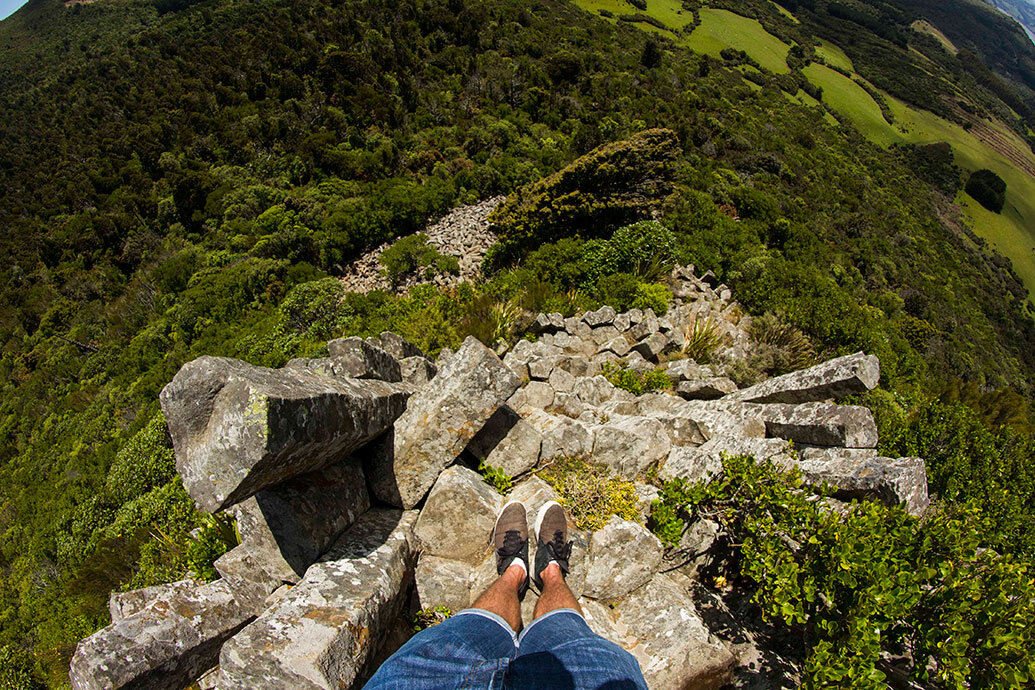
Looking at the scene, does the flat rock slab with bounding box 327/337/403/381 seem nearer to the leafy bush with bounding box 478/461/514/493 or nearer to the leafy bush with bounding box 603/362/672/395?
the leafy bush with bounding box 478/461/514/493

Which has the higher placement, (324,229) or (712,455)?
(712,455)

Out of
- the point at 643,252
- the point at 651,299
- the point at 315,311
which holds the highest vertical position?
the point at 651,299

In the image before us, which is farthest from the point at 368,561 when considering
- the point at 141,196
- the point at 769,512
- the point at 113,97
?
the point at 113,97

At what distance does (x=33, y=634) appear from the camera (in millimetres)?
10648

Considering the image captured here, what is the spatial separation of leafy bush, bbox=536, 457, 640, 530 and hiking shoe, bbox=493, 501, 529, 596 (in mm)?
568

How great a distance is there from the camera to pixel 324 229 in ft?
54.0

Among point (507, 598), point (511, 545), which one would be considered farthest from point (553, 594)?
point (511, 545)

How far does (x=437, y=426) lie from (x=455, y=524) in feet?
3.17

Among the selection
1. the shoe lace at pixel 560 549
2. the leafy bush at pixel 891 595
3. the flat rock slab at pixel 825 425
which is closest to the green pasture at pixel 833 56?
the flat rock slab at pixel 825 425

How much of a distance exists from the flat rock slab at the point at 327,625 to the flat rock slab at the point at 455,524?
1.57 feet

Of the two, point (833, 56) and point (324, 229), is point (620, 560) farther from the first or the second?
point (833, 56)

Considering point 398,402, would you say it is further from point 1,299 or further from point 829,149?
point 829,149

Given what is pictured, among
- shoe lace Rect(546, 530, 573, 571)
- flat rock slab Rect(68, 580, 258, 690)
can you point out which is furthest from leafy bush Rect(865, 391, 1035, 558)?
flat rock slab Rect(68, 580, 258, 690)

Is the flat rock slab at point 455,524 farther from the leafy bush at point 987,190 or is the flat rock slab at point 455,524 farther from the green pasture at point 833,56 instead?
the green pasture at point 833,56
